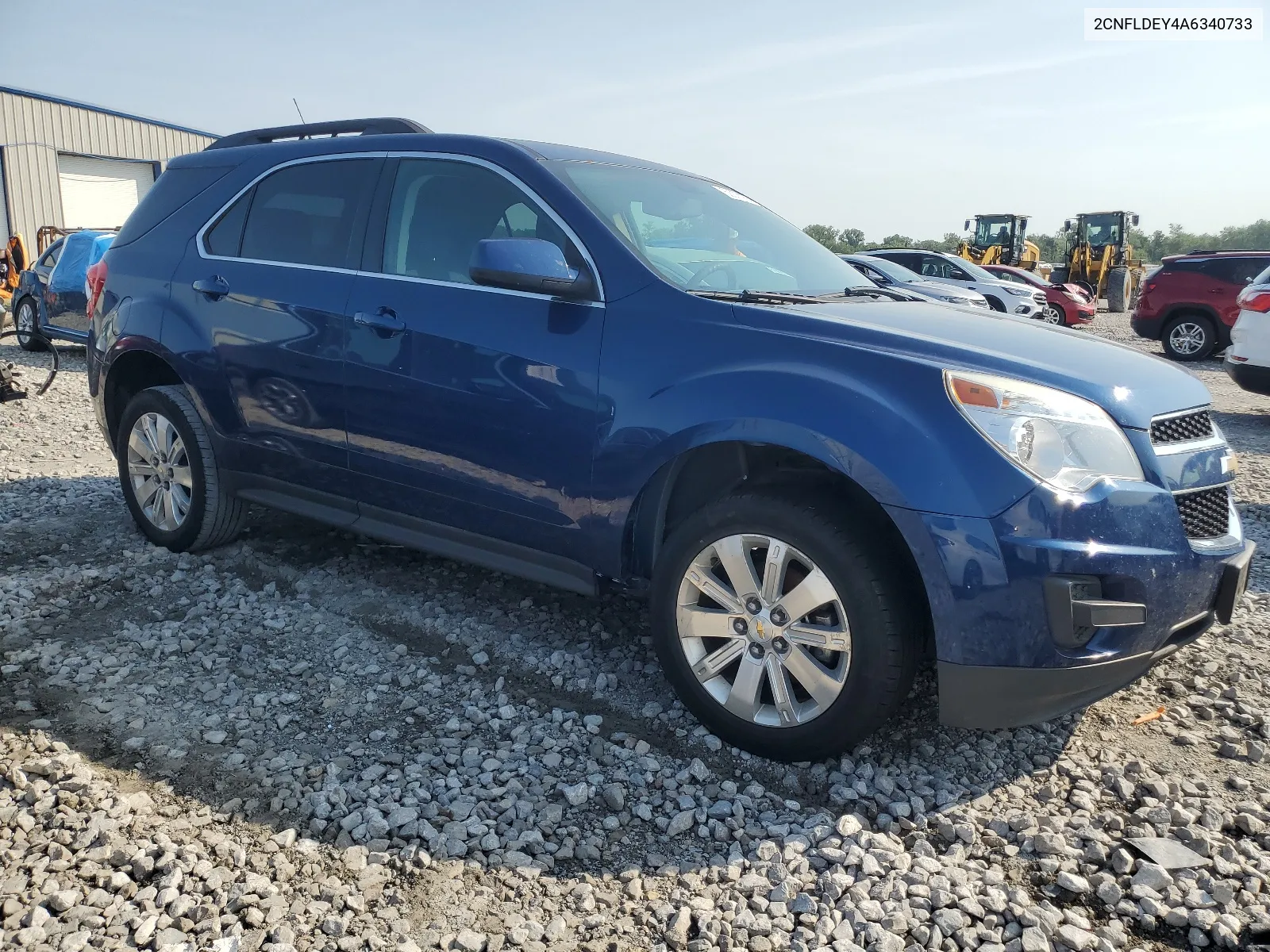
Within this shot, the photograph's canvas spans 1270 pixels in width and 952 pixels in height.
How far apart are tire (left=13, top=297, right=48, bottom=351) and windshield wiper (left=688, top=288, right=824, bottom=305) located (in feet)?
41.8

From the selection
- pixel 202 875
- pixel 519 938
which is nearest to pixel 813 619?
pixel 519 938

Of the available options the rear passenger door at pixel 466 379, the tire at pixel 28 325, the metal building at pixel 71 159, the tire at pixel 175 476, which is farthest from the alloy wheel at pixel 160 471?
the metal building at pixel 71 159

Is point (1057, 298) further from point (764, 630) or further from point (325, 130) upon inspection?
point (764, 630)

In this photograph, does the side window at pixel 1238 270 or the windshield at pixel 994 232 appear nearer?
the side window at pixel 1238 270

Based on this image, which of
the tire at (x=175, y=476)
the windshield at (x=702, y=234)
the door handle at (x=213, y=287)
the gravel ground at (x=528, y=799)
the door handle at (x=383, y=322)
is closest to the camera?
the gravel ground at (x=528, y=799)

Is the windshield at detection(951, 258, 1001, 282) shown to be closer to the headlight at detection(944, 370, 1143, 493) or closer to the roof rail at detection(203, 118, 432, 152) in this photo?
the roof rail at detection(203, 118, 432, 152)

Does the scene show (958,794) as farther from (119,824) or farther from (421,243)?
(421,243)

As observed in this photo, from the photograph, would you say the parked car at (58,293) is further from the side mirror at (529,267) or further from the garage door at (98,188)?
the garage door at (98,188)

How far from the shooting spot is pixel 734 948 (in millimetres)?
2266

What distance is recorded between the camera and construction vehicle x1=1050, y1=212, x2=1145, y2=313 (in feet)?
89.2

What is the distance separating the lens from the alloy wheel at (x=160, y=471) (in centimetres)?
461

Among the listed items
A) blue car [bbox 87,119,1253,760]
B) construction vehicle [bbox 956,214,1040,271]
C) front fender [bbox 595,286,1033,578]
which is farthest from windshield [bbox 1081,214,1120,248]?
front fender [bbox 595,286,1033,578]

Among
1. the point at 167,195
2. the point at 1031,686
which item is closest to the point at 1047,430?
the point at 1031,686

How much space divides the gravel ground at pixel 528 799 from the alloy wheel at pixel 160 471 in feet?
1.85
